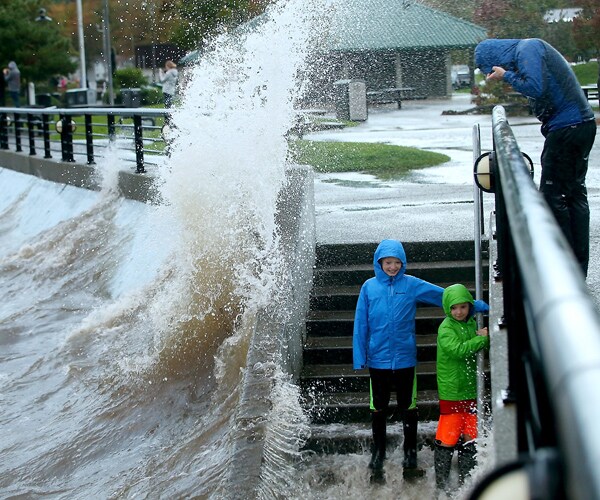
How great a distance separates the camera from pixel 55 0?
7375 centimetres

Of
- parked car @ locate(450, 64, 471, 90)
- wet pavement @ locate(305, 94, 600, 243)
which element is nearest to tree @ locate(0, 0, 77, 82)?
parked car @ locate(450, 64, 471, 90)

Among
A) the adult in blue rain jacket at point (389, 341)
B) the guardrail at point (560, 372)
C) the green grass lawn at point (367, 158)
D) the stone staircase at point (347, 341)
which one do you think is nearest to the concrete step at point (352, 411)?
the stone staircase at point (347, 341)

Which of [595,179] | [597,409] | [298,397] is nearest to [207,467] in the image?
[298,397]

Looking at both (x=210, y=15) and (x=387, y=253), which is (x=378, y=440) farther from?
(x=210, y=15)

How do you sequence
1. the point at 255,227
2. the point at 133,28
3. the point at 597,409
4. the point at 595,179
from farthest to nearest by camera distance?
the point at 133,28, the point at 595,179, the point at 255,227, the point at 597,409

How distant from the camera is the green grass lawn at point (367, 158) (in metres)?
15.1

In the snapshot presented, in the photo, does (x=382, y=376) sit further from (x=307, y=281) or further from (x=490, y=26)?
(x=490, y=26)

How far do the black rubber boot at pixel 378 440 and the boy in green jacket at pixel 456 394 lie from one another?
1.53 ft

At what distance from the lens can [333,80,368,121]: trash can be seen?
89.5 ft

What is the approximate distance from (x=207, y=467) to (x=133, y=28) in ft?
121

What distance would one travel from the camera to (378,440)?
240 inches

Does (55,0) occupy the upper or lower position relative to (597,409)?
upper

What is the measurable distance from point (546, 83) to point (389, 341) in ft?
5.57

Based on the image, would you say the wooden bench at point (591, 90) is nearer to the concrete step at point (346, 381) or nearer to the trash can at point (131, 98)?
the trash can at point (131, 98)
